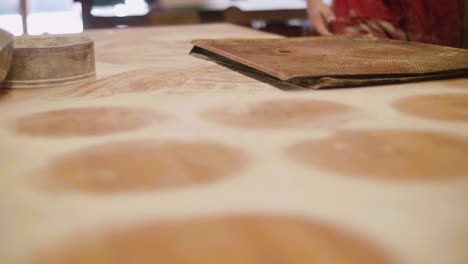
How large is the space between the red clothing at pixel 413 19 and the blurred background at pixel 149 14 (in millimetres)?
1051

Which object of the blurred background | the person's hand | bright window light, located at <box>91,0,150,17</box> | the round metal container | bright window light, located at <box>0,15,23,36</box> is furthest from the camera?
bright window light, located at <box>0,15,23,36</box>

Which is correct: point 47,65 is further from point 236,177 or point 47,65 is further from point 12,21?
point 12,21

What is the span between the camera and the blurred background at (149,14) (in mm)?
3098

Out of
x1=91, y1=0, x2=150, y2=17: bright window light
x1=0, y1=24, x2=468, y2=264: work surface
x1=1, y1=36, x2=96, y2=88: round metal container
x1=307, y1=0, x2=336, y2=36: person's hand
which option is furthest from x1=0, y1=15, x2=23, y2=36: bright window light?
x1=0, y1=24, x2=468, y2=264: work surface

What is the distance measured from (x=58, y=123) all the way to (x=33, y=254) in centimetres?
→ 37

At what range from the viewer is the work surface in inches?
14.8

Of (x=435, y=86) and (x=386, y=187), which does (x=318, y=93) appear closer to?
(x=435, y=86)

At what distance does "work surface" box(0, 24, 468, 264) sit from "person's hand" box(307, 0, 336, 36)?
159 cm

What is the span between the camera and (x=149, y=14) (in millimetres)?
3305

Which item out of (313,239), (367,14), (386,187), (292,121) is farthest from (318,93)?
(367,14)

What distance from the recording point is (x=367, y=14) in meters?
2.20

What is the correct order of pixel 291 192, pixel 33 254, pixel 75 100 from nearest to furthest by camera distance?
1. pixel 33 254
2. pixel 291 192
3. pixel 75 100

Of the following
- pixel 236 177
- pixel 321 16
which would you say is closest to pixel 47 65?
pixel 236 177

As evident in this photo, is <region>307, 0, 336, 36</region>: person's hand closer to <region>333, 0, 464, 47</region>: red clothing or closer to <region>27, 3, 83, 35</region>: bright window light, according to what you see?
<region>333, 0, 464, 47</region>: red clothing
